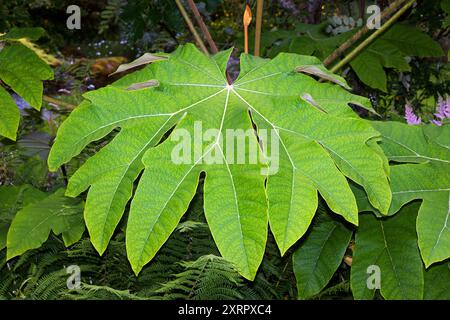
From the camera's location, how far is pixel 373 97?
3.17 metres

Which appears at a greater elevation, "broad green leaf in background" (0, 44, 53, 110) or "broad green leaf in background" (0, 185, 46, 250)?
"broad green leaf in background" (0, 44, 53, 110)

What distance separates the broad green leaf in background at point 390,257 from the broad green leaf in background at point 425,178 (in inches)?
3.7

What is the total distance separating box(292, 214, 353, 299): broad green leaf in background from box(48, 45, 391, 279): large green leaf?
0.31 meters

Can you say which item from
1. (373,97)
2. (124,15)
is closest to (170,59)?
(124,15)

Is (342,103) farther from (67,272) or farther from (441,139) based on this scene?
(67,272)

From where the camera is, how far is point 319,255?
158cm

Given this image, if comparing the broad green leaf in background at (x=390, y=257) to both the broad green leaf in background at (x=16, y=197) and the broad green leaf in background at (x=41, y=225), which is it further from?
the broad green leaf in background at (x=16, y=197)

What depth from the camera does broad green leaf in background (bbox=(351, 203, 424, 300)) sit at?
1458 mm

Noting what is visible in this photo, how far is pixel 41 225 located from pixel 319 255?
0.69m

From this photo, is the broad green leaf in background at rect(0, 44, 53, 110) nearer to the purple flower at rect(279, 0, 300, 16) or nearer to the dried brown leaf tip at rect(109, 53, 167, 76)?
the dried brown leaf tip at rect(109, 53, 167, 76)

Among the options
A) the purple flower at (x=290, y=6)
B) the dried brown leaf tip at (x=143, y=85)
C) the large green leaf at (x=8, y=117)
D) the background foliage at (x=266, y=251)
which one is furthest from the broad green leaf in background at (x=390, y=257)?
the purple flower at (x=290, y=6)

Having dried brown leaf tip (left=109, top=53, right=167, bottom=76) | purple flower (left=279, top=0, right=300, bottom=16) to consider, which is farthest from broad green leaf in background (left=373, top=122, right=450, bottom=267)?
purple flower (left=279, top=0, right=300, bottom=16)

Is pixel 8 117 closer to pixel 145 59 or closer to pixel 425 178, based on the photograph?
pixel 145 59
